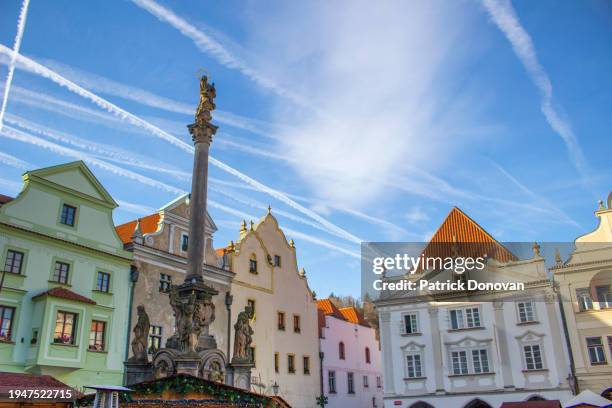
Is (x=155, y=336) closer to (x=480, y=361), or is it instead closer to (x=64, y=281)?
(x=64, y=281)

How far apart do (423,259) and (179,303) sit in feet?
81.0

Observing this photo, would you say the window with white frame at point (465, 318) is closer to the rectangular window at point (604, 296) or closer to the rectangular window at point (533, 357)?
the rectangular window at point (533, 357)

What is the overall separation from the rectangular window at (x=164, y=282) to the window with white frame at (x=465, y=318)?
1715 centimetres

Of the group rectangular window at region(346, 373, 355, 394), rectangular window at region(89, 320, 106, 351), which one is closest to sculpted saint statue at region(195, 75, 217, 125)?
rectangular window at region(89, 320, 106, 351)

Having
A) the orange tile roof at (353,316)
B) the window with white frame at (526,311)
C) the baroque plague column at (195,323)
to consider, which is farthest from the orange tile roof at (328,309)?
the baroque plague column at (195,323)

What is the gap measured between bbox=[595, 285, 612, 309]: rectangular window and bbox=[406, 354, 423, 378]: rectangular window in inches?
421

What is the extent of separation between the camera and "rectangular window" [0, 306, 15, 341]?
21797mm

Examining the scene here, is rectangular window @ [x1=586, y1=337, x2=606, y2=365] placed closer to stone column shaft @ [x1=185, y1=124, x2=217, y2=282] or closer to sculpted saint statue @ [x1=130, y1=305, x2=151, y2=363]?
stone column shaft @ [x1=185, y1=124, x2=217, y2=282]

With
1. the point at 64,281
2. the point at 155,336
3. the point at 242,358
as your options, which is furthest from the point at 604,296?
the point at 64,281

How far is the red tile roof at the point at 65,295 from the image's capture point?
22789 millimetres

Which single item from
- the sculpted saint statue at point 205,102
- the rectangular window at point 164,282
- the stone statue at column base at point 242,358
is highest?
the sculpted saint statue at point 205,102

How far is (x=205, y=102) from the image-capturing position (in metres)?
21.9

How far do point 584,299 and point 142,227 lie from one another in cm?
2512

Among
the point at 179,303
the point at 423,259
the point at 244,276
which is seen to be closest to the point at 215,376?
the point at 179,303
